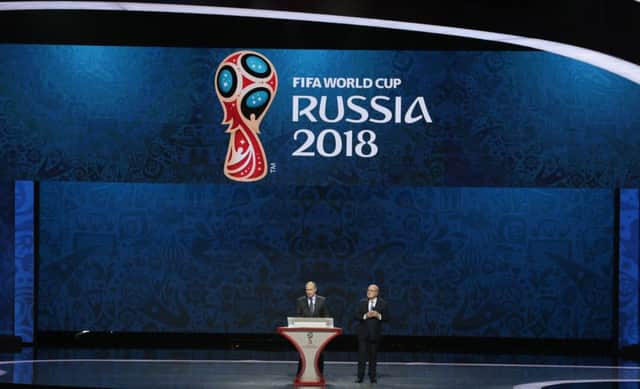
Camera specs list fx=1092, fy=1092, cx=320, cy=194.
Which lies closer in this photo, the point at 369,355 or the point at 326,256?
the point at 369,355

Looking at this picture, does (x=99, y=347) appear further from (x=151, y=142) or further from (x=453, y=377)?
(x=453, y=377)

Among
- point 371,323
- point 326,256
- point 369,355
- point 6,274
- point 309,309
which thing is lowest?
point 369,355

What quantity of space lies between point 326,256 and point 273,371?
3995mm

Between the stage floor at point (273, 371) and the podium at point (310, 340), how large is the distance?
27cm

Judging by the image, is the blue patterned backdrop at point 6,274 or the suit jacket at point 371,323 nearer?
the suit jacket at point 371,323

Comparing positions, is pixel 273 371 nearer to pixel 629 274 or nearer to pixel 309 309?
pixel 309 309

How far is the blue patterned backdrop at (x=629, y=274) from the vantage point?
18.3 m

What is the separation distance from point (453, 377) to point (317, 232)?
499cm

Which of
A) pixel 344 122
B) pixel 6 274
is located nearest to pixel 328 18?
pixel 344 122

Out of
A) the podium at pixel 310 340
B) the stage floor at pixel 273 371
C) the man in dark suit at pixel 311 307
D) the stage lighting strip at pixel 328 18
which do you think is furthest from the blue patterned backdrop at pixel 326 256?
Answer: the stage lighting strip at pixel 328 18

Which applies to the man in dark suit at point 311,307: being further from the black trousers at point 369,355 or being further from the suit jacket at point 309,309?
the black trousers at point 369,355

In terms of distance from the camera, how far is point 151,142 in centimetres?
1767

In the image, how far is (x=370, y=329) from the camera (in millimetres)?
14711

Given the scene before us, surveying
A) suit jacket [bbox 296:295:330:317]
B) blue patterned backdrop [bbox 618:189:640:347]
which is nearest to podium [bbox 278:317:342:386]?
suit jacket [bbox 296:295:330:317]
